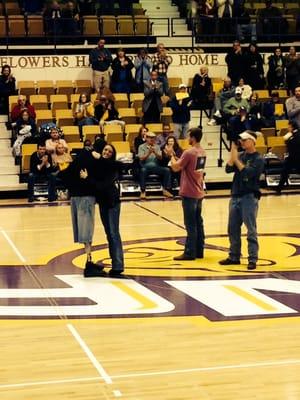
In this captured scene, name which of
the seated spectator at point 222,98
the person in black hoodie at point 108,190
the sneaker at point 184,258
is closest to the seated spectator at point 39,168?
the seated spectator at point 222,98

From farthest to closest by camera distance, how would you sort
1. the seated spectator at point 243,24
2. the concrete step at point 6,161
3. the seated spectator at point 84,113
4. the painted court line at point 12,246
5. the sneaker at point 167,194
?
the seated spectator at point 243,24
the seated spectator at point 84,113
the concrete step at point 6,161
the sneaker at point 167,194
the painted court line at point 12,246

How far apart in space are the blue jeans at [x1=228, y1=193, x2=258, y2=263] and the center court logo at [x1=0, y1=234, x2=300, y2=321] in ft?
1.00

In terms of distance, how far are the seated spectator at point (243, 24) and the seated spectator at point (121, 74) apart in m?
3.85

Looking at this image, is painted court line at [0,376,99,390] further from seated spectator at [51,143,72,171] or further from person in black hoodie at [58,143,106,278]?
seated spectator at [51,143,72,171]

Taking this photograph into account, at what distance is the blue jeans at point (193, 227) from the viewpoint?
43.3 feet

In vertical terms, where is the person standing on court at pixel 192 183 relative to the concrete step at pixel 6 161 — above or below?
above

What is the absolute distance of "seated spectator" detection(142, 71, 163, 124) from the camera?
74.6 feet

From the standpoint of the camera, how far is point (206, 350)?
900 cm

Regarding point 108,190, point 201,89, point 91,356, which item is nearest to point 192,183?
point 108,190

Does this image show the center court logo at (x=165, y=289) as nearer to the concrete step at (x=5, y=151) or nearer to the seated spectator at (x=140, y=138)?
the seated spectator at (x=140, y=138)

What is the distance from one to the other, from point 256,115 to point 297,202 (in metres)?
4.07

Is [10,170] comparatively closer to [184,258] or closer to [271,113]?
[271,113]

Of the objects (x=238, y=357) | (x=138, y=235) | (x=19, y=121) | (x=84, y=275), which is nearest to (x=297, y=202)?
(x=138, y=235)

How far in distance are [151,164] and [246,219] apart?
8.26 meters
